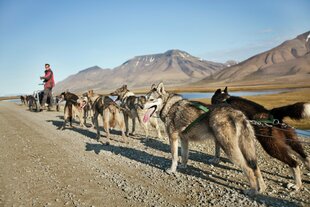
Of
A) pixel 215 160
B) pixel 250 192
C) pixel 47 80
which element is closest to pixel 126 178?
pixel 215 160

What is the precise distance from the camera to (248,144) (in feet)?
20.0

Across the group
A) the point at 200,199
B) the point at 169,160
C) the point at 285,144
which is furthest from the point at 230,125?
the point at 169,160

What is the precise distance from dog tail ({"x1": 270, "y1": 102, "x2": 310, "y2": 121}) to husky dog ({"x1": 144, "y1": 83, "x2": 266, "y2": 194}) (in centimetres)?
97

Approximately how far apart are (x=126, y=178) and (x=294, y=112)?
14.8ft

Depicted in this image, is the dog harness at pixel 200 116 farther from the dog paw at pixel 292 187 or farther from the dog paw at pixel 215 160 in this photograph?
the dog paw at pixel 292 187

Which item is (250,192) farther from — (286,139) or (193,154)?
(193,154)

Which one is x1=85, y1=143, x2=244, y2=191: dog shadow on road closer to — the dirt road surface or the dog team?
the dirt road surface

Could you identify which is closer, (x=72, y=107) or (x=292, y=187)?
(x=292, y=187)

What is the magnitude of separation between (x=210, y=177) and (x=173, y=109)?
7.17ft

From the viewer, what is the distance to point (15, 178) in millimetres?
7777

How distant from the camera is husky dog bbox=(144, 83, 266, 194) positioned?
6.11 metres

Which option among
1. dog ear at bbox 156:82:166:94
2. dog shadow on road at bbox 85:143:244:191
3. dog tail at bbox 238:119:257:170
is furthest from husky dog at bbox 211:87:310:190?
dog ear at bbox 156:82:166:94

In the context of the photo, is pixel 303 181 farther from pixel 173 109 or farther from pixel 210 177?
pixel 173 109

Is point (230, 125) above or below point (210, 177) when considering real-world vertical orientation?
above
